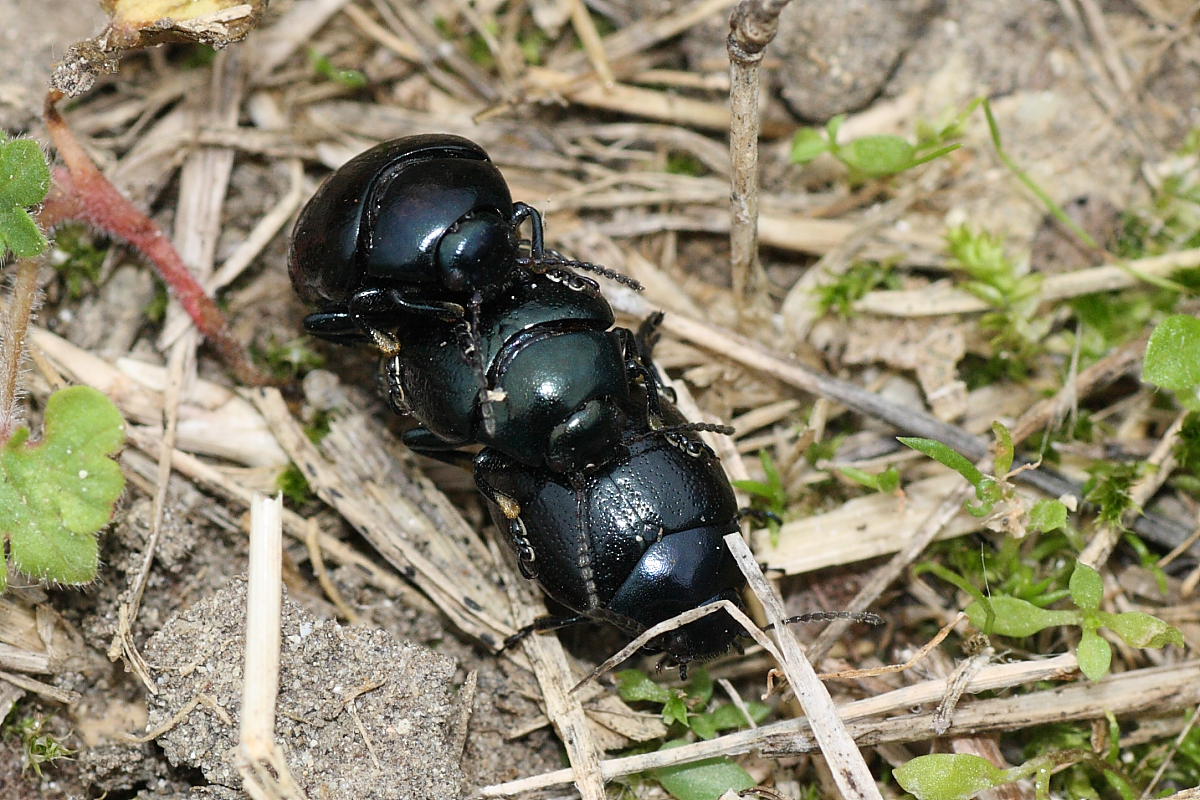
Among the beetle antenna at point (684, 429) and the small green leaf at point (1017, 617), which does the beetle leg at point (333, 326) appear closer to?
the beetle antenna at point (684, 429)

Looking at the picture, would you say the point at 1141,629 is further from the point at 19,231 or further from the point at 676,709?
the point at 19,231

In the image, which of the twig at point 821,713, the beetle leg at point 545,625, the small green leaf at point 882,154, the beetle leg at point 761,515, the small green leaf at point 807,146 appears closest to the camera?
the twig at point 821,713

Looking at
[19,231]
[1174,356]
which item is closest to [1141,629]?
[1174,356]

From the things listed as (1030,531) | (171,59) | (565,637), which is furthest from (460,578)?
(171,59)

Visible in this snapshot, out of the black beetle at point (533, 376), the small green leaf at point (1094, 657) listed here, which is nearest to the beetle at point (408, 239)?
the black beetle at point (533, 376)

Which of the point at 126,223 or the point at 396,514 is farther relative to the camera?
the point at 126,223

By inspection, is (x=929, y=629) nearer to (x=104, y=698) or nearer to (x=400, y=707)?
(x=400, y=707)
